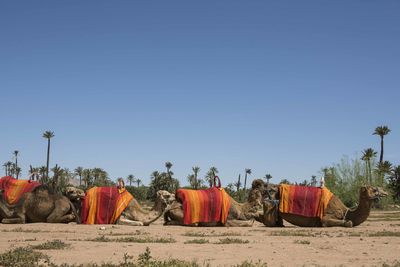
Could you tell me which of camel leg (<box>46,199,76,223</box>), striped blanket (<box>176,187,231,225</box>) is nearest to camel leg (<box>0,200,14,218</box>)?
camel leg (<box>46,199,76,223</box>)

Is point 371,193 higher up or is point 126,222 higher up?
point 371,193

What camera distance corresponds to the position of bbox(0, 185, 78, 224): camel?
18.2 metres

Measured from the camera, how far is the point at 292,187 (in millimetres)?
18625

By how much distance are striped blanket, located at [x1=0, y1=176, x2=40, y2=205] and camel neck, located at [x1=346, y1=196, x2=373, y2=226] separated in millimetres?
11535

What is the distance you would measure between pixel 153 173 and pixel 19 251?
259 ft

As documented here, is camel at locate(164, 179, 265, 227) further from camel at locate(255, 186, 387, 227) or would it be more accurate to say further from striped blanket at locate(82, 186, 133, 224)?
striped blanket at locate(82, 186, 133, 224)

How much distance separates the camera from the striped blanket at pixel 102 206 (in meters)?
19.0

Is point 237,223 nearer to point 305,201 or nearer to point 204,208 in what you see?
point 204,208

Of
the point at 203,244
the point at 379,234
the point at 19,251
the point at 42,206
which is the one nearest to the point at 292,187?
the point at 379,234

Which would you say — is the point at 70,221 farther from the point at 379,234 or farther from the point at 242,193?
the point at 242,193

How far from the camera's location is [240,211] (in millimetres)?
19578

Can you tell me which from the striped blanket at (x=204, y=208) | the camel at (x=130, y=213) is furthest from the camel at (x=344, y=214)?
the camel at (x=130, y=213)

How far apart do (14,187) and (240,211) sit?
8329 mm

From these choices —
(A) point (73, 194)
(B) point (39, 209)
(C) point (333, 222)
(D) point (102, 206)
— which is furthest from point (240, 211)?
(B) point (39, 209)
